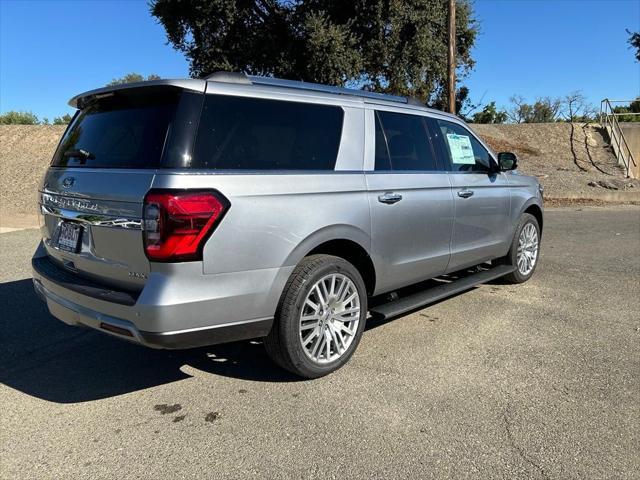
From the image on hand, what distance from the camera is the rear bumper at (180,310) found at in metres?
2.98

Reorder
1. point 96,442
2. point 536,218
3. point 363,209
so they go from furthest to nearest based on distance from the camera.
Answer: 1. point 536,218
2. point 363,209
3. point 96,442

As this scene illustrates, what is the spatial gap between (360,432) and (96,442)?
1.52 meters

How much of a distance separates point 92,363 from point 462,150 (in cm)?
392

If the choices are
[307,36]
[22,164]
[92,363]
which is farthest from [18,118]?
[92,363]

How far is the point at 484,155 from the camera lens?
18.6 feet

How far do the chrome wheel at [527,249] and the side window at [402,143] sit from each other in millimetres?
2038

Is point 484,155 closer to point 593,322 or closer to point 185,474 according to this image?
point 593,322

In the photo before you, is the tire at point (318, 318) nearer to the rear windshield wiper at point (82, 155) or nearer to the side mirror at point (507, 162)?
the rear windshield wiper at point (82, 155)

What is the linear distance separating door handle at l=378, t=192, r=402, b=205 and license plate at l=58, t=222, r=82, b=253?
217cm

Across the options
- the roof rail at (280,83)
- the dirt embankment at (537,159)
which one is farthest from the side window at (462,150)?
the dirt embankment at (537,159)

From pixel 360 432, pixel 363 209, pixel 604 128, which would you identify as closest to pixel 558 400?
pixel 360 432

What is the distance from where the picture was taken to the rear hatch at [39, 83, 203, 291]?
10.1ft

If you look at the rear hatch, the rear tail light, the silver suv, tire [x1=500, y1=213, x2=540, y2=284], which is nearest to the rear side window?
the silver suv

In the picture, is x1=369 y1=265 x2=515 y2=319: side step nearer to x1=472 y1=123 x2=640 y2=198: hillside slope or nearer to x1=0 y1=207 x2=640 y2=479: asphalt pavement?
x1=0 y1=207 x2=640 y2=479: asphalt pavement
